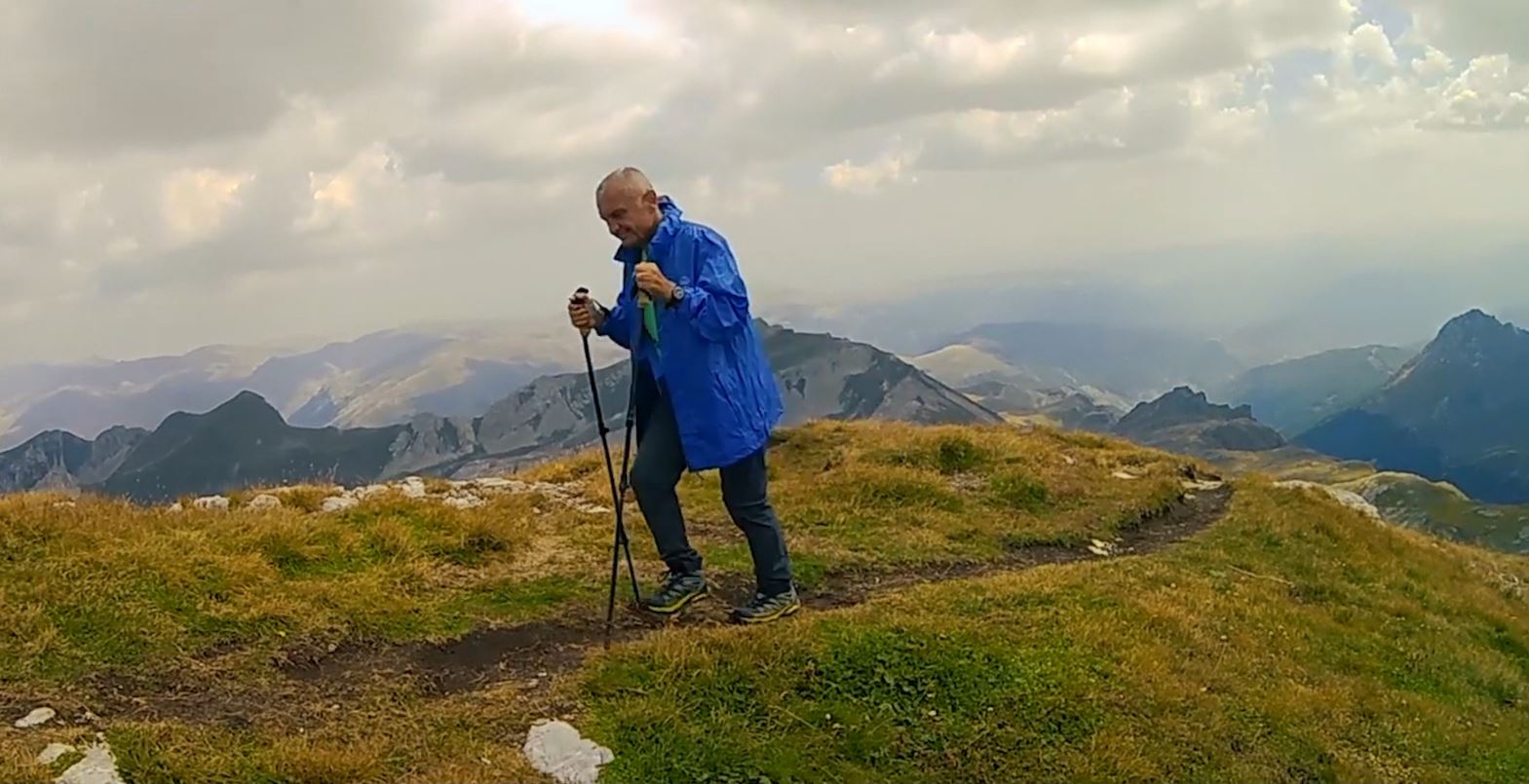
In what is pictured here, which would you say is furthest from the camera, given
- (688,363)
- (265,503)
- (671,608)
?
(265,503)

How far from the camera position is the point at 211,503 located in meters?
13.0

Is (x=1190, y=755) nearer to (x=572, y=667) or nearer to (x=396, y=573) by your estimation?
(x=572, y=667)

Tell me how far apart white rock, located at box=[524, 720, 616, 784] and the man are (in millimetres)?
2346

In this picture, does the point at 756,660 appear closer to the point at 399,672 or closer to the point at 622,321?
the point at 399,672

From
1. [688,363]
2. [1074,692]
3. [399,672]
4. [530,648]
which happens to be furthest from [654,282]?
[1074,692]

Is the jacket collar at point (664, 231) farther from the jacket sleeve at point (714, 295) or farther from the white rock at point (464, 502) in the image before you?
the white rock at point (464, 502)

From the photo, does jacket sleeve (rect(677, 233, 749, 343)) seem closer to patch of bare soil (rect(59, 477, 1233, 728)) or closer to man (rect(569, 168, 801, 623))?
man (rect(569, 168, 801, 623))

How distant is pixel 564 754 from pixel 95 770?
2511 mm

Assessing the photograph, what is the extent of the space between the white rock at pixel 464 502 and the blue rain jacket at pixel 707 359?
484 cm

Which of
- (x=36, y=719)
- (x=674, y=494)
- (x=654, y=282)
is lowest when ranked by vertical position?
(x=36, y=719)

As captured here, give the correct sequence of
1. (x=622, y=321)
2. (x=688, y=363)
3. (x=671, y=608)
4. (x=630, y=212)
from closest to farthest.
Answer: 1. (x=630, y=212)
2. (x=688, y=363)
3. (x=622, y=321)
4. (x=671, y=608)

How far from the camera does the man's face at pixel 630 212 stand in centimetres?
827

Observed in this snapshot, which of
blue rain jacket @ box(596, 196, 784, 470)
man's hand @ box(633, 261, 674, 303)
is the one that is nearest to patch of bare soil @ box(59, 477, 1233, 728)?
blue rain jacket @ box(596, 196, 784, 470)

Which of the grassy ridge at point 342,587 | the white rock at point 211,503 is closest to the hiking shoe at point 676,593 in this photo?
the grassy ridge at point 342,587
